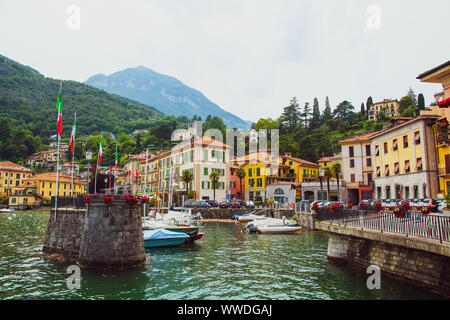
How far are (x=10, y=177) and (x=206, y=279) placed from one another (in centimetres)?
11643

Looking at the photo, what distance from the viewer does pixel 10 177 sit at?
346ft

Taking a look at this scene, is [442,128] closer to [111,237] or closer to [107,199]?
[107,199]

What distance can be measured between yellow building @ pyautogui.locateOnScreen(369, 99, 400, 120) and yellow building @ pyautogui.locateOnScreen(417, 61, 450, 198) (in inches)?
4020

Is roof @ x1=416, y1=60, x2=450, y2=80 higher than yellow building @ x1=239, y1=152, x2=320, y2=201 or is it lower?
higher

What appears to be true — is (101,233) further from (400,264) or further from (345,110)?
(345,110)

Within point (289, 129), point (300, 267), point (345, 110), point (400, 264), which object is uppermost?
point (345, 110)

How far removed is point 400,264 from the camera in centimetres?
1284

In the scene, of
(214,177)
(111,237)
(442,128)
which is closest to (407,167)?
(442,128)

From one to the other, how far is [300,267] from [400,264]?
5.87 meters

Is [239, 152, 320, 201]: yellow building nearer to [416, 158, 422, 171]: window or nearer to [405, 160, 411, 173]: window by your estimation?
[405, 160, 411, 173]: window

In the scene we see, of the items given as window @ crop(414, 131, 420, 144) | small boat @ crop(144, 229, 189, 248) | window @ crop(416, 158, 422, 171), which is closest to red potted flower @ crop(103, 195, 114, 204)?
small boat @ crop(144, 229, 189, 248)

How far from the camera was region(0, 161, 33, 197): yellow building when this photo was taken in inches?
4045
